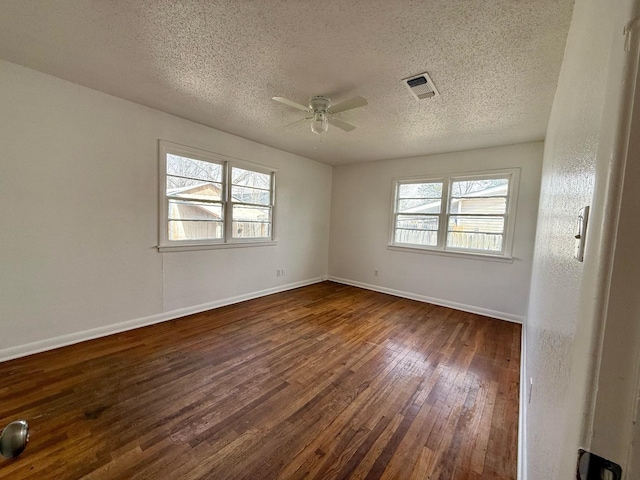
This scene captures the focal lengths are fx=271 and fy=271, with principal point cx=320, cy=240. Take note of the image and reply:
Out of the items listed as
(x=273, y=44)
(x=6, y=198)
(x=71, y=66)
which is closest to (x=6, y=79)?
(x=71, y=66)

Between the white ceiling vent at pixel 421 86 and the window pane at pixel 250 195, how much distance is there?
2.70 m

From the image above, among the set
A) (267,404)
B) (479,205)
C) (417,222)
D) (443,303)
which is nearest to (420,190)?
(417,222)

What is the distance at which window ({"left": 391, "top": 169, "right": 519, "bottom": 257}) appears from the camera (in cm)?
392

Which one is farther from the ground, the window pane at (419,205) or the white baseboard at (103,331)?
the window pane at (419,205)

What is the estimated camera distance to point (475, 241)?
4172 millimetres

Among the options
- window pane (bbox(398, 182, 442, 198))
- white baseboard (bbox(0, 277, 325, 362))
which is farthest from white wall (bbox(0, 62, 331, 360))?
window pane (bbox(398, 182, 442, 198))

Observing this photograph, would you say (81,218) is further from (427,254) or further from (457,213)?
(457,213)

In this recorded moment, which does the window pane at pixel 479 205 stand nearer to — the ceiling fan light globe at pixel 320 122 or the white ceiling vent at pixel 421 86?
the white ceiling vent at pixel 421 86

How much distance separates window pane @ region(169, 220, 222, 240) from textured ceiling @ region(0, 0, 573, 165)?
1.37 m

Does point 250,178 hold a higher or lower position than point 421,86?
lower

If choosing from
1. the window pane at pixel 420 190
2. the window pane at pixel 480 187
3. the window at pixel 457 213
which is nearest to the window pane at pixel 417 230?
the window at pixel 457 213

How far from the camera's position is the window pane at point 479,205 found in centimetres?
395

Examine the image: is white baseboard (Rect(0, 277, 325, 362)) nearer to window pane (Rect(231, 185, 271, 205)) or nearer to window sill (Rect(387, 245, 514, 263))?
window pane (Rect(231, 185, 271, 205))

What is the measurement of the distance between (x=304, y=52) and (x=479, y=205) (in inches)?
136
